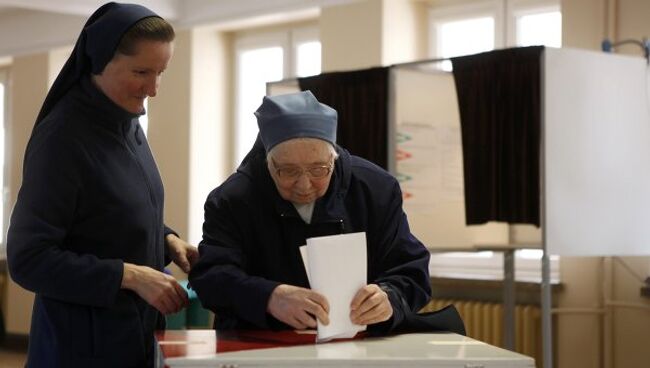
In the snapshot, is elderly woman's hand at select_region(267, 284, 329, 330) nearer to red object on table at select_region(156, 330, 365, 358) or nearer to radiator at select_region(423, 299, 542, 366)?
red object on table at select_region(156, 330, 365, 358)

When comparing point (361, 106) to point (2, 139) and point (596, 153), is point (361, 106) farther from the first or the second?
point (2, 139)

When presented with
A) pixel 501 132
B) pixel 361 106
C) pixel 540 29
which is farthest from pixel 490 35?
pixel 501 132

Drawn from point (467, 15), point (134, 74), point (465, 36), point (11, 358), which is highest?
point (467, 15)

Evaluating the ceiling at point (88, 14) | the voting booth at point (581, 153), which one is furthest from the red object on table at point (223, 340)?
the ceiling at point (88, 14)

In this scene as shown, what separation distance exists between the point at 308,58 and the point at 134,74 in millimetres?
5098

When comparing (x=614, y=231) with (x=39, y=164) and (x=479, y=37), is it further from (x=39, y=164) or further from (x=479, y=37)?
(x=39, y=164)

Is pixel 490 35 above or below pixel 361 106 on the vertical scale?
above

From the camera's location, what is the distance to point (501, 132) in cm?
439

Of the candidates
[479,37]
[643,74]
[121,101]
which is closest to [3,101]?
[479,37]

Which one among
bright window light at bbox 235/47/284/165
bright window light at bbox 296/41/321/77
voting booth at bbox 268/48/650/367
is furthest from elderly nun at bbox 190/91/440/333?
bright window light at bbox 235/47/284/165

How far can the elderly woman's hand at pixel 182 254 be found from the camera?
2.20 metres

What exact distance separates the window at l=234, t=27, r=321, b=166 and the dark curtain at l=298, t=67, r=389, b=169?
186cm

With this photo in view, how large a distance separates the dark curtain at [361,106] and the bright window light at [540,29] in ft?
4.16

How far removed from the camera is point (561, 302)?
5254mm
